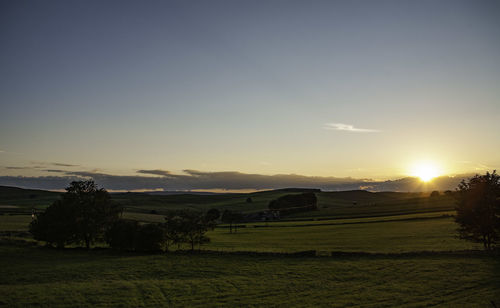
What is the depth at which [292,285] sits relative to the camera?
30.1 m

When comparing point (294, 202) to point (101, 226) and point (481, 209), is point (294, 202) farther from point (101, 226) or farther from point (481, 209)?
point (481, 209)

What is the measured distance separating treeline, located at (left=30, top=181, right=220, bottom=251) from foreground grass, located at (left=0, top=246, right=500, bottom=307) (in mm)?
8280

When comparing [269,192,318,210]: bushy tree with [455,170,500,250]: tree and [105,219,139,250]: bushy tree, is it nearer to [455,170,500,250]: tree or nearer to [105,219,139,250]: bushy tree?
[105,219,139,250]: bushy tree

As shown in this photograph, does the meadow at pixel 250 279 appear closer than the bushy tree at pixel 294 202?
Yes

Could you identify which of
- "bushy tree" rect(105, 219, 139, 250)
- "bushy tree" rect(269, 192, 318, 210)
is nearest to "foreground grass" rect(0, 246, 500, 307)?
"bushy tree" rect(105, 219, 139, 250)

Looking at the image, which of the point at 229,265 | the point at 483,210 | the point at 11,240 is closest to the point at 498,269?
the point at 483,210

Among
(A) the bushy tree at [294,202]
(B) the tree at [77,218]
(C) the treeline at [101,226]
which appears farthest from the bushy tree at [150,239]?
(A) the bushy tree at [294,202]

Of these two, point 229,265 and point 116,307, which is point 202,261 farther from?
point 116,307

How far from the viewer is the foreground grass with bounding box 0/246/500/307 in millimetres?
25859

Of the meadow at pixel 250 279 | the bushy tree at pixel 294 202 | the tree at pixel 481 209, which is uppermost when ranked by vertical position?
the tree at pixel 481 209

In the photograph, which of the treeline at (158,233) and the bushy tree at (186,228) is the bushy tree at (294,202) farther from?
the bushy tree at (186,228)

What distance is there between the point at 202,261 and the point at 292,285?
15.7 meters

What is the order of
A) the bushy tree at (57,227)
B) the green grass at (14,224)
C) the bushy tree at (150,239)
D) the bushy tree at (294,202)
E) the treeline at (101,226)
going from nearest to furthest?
→ the bushy tree at (150,239)
the treeline at (101,226)
the bushy tree at (57,227)
the green grass at (14,224)
the bushy tree at (294,202)

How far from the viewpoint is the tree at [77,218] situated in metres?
55.5
